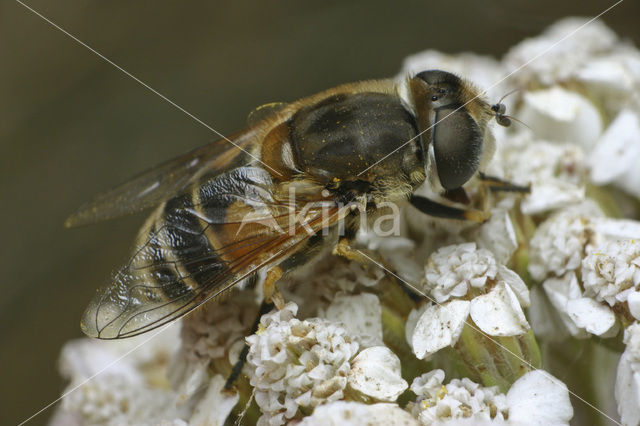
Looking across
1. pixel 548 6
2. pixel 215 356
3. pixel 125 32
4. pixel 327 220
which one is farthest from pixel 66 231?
Result: pixel 548 6

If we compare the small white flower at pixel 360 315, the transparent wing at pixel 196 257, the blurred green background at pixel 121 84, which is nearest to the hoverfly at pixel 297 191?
the transparent wing at pixel 196 257

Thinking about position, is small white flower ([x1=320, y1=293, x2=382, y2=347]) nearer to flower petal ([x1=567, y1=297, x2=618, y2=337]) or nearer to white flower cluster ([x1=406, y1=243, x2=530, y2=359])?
white flower cluster ([x1=406, y1=243, x2=530, y2=359])

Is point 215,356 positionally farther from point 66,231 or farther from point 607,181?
point 66,231

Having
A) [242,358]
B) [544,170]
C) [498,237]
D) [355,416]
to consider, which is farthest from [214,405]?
[544,170]

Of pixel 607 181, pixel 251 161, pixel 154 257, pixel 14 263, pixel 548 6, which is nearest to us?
pixel 154 257

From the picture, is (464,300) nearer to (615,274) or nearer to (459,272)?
(459,272)

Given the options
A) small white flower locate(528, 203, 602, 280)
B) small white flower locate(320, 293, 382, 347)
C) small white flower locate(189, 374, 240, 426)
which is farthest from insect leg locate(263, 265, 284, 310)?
small white flower locate(528, 203, 602, 280)
